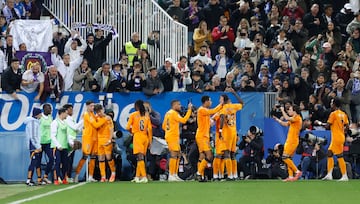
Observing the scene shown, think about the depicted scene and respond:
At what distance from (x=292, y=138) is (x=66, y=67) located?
270 inches

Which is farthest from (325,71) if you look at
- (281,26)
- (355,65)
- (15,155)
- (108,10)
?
(15,155)

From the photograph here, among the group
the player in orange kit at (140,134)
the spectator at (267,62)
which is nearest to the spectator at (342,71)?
the spectator at (267,62)

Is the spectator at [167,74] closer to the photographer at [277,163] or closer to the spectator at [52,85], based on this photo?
the spectator at [52,85]

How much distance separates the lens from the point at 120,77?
26344 millimetres

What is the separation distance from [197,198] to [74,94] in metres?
9.13

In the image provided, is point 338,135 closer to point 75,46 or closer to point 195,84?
point 195,84

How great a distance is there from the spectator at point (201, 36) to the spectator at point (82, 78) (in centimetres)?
451

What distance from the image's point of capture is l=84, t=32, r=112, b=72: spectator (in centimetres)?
2788

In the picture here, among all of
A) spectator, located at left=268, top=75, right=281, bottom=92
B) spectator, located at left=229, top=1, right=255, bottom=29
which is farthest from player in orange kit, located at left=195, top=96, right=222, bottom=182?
spectator, located at left=229, top=1, right=255, bottom=29

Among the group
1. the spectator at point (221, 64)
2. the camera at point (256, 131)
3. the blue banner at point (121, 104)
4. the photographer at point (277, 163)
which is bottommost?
the photographer at point (277, 163)

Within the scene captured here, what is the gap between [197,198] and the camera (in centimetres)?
1767

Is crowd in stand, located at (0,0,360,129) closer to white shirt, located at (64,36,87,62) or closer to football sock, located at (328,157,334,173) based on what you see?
white shirt, located at (64,36,87,62)

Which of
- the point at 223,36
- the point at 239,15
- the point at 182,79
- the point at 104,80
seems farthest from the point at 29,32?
the point at 239,15

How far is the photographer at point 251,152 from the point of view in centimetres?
2556
